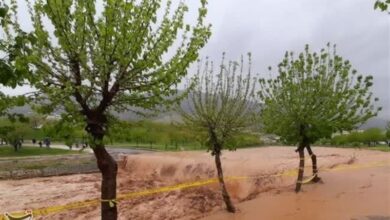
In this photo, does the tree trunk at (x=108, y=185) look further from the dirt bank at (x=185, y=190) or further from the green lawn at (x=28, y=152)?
the green lawn at (x=28, y=152)

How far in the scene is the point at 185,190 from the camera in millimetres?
25906

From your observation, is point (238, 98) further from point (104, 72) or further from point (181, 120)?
point (104, 72)

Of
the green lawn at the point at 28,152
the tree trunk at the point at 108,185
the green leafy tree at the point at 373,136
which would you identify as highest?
the green leafy tree at the point at 373,136

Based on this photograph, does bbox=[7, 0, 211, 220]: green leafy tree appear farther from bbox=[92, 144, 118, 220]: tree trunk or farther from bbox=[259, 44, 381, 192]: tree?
bbox=[259, 44, 381, 192]: tree

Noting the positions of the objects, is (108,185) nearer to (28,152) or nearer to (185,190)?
(185,190)

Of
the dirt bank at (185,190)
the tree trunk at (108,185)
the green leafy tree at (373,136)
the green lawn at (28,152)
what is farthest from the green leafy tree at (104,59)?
the green leafy tree at (373,136)

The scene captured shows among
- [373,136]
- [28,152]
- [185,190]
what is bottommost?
[185,190]

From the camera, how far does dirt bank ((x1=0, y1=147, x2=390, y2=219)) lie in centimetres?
1920

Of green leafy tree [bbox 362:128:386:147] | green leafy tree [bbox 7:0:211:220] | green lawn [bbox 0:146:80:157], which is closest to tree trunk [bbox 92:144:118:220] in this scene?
green leafy tree [bbox 7:0:211:220]

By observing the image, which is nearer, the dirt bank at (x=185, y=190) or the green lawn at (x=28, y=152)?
the dirt bank at (x=185, y=190)

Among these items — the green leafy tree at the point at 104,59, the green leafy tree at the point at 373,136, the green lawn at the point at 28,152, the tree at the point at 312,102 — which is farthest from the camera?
the green leafy tree at the point at 373,136

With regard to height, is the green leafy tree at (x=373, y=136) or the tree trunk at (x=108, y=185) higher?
the green leafy tree at (x=373, y=136)

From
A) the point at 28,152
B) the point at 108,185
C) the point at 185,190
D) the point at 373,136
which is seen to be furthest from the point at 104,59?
the point at 373,136

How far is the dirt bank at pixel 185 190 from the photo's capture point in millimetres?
19203
